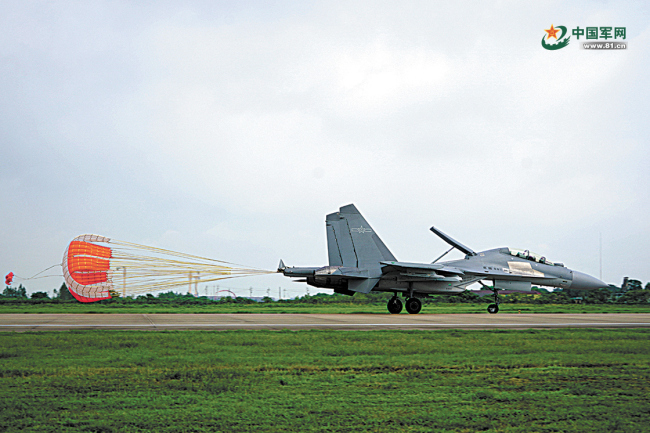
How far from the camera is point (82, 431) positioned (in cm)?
415

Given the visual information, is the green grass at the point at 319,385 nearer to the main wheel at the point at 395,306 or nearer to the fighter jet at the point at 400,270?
the fighter jet at the point at 400,270

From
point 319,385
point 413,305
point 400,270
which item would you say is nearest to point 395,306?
point 413,305

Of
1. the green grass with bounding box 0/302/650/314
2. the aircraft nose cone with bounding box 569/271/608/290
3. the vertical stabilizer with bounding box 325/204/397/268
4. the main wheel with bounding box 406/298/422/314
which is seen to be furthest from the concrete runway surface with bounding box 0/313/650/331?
the aircraft nose cone with bounding box 569/271/608/290

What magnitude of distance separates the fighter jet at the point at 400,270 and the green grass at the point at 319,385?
11.5 meters

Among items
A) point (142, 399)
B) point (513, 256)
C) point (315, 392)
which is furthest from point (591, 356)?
point (513, 256)

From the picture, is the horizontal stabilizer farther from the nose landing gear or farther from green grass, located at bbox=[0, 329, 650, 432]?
green grass, located at bbox=[0, 329, 650, 432]

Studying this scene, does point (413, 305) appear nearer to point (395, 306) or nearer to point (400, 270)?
point (395, 306)

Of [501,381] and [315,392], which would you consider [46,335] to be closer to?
[315,392]

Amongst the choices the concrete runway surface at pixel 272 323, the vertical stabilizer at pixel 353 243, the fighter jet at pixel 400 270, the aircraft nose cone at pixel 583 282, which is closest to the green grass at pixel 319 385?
the concrete runway surface at pixel 272 323

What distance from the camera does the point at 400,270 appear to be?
2206cm

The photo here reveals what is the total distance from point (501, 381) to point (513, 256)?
1921cm

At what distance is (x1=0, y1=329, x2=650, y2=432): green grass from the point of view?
4.52 m

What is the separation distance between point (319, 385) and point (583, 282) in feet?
77.3

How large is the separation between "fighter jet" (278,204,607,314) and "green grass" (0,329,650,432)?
11.5m
